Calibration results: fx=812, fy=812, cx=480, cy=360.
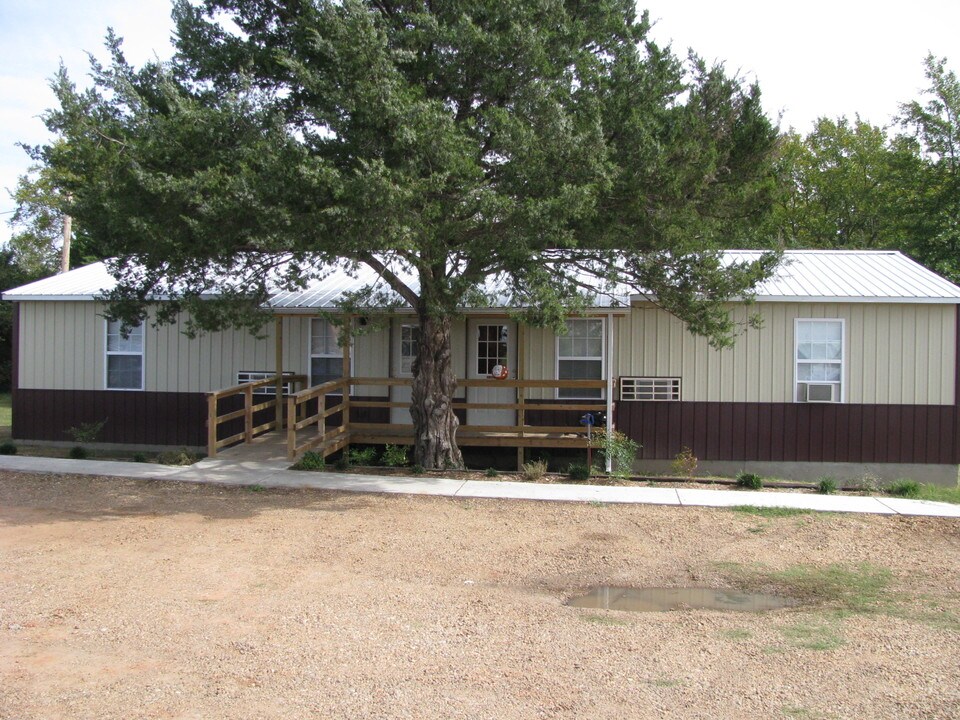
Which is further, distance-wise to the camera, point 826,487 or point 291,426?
point 291,426

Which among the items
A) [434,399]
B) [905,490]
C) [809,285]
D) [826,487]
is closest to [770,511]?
[826,487]

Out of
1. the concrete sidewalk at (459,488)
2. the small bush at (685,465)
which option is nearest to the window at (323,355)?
the concrete sidewalk at (459,488)

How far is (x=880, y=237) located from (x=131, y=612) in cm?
3385

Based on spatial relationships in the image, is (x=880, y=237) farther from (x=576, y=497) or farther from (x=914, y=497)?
(x=576, y=497)

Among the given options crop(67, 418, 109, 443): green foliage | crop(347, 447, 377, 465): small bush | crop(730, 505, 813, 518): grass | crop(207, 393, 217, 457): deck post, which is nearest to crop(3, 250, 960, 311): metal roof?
crop(207, 393, 217, 457): deck post

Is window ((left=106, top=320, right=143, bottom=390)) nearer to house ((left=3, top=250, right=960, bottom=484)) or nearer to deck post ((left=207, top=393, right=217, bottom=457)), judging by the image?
house ((left=3, top=250, right=960, bottom=484))

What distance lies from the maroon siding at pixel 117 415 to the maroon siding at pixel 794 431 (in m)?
8.11

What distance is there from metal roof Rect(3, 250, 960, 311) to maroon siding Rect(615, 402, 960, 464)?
6.21 ft

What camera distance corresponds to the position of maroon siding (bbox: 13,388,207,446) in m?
15.6

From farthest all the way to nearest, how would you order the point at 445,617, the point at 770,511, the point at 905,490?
the point at 905,490
the point at 770,511
the point at 445,617

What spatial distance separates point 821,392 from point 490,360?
5779mm

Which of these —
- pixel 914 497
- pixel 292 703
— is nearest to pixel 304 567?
pixel 292 703

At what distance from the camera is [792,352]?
14047 mm

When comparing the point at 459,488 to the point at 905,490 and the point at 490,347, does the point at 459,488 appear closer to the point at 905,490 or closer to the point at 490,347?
the point at 490,347
